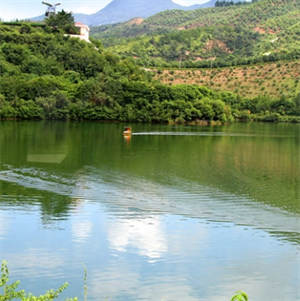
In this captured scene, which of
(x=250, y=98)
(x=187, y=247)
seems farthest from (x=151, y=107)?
(x=187, y=247)

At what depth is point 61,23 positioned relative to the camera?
3209 inches

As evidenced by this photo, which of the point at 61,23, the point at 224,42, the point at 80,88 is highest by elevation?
the point at 224,42

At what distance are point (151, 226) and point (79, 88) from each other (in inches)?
2202

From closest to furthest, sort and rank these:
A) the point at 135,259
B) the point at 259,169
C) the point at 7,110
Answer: the point at 135,259
the point at 259,169
the point at 7,110

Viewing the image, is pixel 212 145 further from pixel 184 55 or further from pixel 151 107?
pixel 184 55

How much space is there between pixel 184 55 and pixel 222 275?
130m

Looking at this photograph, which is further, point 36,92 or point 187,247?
point 36,92

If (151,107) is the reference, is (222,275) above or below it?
below

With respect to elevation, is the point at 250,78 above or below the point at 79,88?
above

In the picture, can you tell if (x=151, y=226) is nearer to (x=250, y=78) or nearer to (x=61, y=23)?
(x=61, y=23)

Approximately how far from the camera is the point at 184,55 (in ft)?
452

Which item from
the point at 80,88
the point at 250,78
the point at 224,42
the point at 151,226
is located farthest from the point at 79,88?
the point at 224,42

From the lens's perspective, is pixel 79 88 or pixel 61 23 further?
pixel 61 23

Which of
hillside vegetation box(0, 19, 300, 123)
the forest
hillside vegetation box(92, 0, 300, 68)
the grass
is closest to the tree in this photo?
the forest
